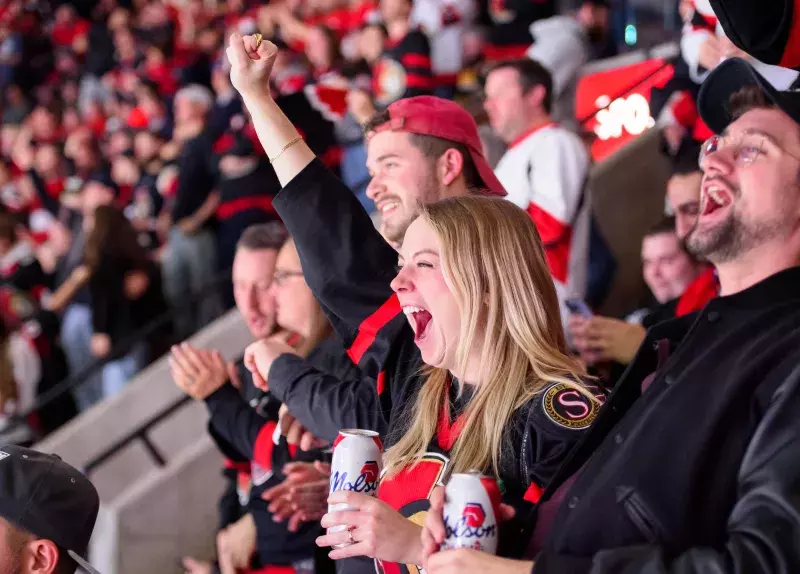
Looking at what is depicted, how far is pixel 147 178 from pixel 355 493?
6.71 metres

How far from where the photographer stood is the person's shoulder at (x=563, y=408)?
1.96m

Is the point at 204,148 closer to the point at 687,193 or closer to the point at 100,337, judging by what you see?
the point at 100,337

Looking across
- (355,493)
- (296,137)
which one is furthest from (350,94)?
(355,493)

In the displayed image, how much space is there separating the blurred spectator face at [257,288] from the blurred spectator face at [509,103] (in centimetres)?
144

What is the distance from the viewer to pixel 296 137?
8.48 ft

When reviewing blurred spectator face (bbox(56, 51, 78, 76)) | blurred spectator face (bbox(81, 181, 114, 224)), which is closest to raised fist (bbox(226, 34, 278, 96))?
blurred spectator face (bbox(81, 181, 114, 224))

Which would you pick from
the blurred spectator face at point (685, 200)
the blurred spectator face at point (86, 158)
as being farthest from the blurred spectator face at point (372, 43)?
the blurred spectator face at point (685, 200)

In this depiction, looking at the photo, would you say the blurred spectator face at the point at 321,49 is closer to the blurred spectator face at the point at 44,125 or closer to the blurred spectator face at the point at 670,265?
the blurred spectator face at the point at 670,265

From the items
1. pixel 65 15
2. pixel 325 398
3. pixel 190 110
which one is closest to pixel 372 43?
pixel 190 110

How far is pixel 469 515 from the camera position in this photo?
5.50 feet

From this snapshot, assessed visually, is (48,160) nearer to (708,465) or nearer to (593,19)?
(593,19)

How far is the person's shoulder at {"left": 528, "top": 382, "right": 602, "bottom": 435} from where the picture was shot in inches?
77.2

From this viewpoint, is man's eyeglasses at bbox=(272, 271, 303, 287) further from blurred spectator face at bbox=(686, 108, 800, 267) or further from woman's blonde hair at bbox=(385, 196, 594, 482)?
blurred spectator face at bbox=(686, 108, 800, 267)

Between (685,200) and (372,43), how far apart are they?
11.5 ft
